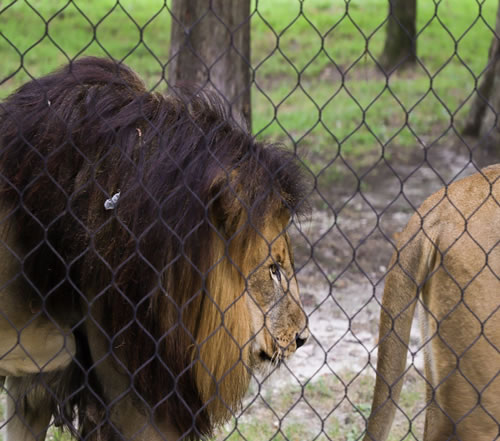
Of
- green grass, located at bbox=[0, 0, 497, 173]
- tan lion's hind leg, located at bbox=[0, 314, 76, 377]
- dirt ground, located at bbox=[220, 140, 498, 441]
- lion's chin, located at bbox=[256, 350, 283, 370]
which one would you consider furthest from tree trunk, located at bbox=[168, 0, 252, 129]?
green grass, located at bbox=[0, 0, 497, 173]

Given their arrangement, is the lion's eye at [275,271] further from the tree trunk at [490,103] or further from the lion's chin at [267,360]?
the tree trunk at [490,103]

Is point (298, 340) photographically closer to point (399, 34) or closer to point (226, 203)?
point (226, 203)

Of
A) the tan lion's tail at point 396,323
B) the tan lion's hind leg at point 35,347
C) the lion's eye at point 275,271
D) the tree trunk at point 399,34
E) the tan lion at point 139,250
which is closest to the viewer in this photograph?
the tan lion at point 139,250

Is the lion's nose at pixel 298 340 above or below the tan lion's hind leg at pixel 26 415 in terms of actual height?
above

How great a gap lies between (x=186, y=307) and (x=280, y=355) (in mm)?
412

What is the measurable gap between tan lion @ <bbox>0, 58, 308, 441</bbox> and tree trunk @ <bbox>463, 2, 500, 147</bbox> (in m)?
4.98

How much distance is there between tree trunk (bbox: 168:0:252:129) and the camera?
189 inches

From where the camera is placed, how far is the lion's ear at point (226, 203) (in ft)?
8.74

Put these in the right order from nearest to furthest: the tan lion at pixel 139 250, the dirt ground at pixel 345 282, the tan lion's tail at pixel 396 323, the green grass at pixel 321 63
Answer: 1. the tan lion at pixel 139 250
2. the tan lion's tail at pixel 396 323
3. the dirt ground at pixel 345 282
4. the green grass at pixel 321 63

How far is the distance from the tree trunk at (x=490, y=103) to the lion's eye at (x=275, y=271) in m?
4.90

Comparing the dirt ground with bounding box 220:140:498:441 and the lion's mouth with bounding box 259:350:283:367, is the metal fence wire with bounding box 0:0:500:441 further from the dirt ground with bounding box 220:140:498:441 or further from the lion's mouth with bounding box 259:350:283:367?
the dirt ground with bounding box 220:140:498:441

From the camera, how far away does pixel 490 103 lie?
7852 millimetres

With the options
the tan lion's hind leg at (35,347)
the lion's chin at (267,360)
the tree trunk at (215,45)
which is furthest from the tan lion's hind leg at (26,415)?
the tree trunk at (215,45)

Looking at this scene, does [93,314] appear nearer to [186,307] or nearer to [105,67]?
[186,307]
